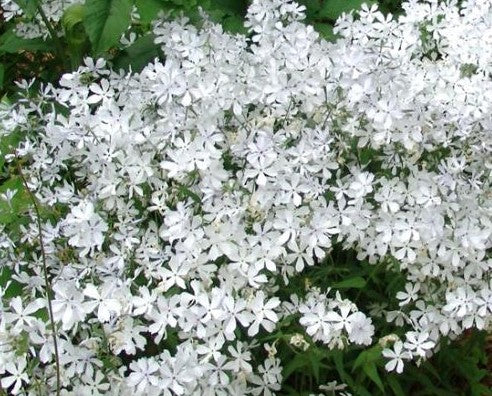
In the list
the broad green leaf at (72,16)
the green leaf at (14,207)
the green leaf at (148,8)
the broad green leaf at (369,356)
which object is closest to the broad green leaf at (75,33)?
the broad green leaf at (72,16)

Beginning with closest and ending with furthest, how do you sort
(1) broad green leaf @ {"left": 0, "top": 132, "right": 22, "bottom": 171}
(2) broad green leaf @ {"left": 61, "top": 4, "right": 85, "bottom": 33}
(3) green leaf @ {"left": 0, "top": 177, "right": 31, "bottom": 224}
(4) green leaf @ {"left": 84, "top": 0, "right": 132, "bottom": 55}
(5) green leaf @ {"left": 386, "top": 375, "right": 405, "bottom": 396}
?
(5) green leaf @ {"left": 386, "top": 375, "right": 405, "bottom": 396} < (3) green leaf @ {"left": 0, "top": 177, "right": 31, "bottom": 224} < (1) broad green leaf @ {"left": 0, "top": 132, "right": 22, "bottom": 171} < (4) green leaf @ {"left": 84, "top": 0, "right": 132, "bottom": 55} < (2) broad green leaf @ {"left": 61, "top": 4, "right": 85, "bottom": 33}

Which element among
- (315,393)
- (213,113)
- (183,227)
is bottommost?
(315,393)

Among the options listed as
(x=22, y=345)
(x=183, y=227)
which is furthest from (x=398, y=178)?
(x=22, y=345)

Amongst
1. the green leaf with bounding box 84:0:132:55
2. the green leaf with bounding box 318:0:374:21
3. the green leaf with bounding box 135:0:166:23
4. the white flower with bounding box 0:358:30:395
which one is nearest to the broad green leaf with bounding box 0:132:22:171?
the green leaf with bounding box 84:0:132:55

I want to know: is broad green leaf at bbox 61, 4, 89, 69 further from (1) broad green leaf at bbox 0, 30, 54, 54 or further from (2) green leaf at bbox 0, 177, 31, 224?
(2) green leaf at bbox 0, 177, 31, 224

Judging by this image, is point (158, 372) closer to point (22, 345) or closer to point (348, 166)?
point (22, 345)

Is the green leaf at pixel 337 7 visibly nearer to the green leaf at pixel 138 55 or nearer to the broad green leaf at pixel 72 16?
the green leaf at pixel 138 55
